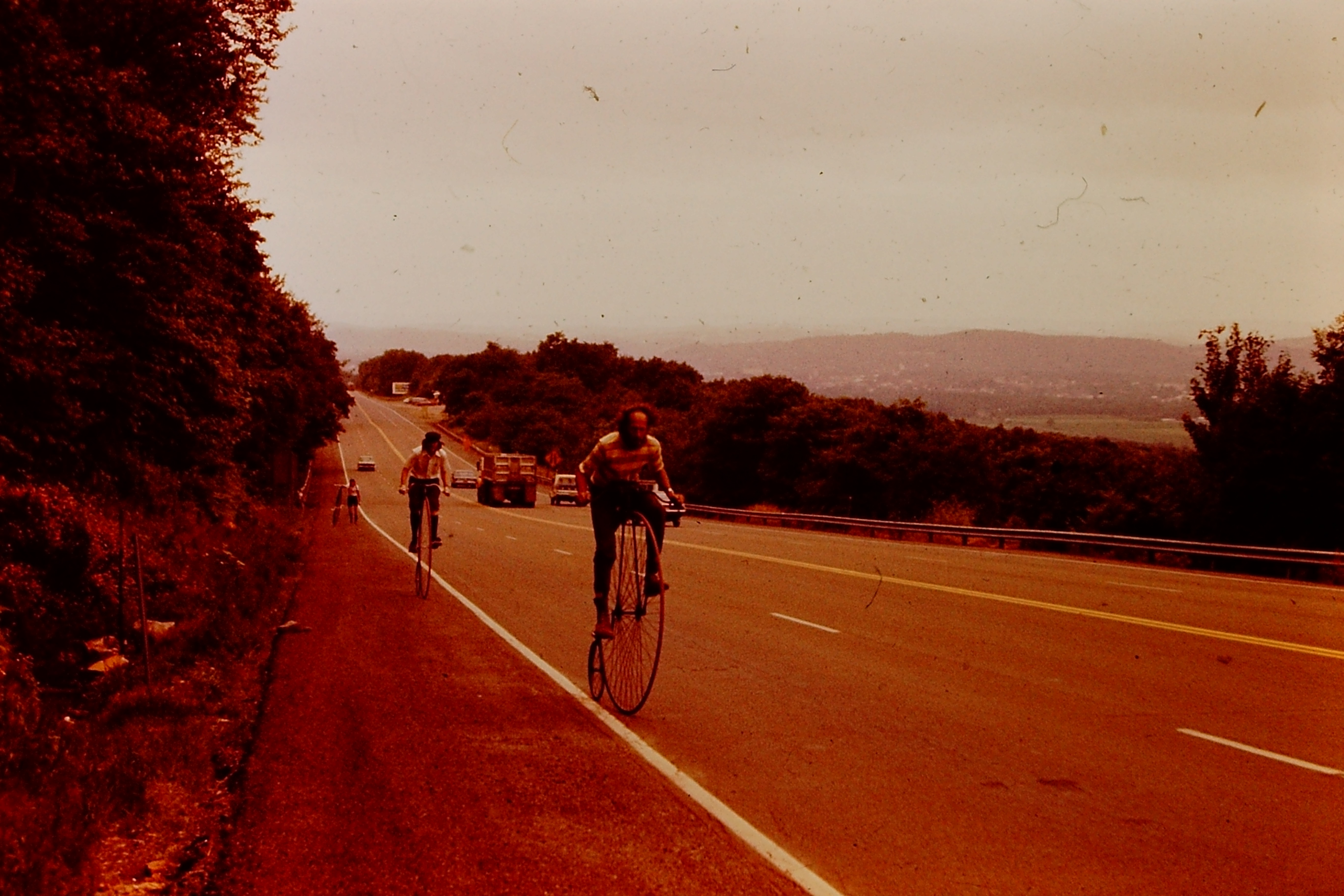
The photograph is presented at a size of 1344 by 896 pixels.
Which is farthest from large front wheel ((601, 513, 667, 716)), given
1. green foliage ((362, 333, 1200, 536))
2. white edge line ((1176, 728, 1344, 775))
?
green foliage ((362, 333, 1200, 536))

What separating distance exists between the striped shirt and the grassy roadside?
3143mm

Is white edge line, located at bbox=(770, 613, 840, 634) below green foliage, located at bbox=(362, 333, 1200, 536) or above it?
below

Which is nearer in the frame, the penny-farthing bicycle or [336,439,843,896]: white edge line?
[336,439,843,896]: white edge line

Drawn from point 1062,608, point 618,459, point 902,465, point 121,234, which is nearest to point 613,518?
point 618,459

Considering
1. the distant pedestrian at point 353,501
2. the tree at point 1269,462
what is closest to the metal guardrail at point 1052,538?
the tree at point 1269,462

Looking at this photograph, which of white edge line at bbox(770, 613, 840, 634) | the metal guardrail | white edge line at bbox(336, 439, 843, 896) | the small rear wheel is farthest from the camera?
the metal guardrail

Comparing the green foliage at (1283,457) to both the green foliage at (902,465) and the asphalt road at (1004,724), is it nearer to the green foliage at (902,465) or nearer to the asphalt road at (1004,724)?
the green foliage at (902,465)

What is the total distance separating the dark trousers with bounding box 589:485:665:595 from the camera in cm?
956

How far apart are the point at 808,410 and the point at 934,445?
55.2 feet

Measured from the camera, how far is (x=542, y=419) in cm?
13675

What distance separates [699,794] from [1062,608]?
11.0 m

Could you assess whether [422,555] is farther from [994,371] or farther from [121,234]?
[994,371]

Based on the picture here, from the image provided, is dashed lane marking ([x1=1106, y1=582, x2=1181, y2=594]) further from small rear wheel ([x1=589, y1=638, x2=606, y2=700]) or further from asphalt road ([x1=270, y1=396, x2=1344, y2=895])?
small rear wheel ([x1=589, y1=638, x2=606, y2=700])

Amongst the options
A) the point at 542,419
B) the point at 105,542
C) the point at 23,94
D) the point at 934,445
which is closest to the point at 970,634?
the point at 105,542
